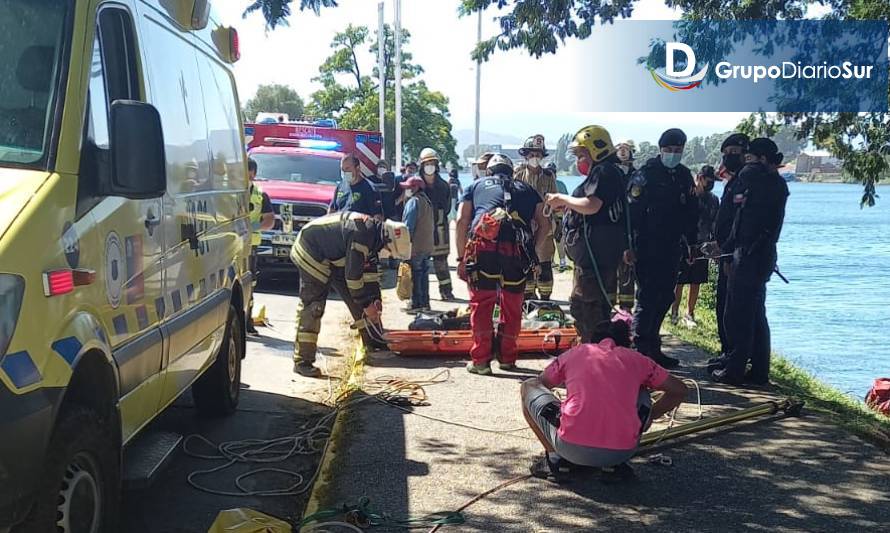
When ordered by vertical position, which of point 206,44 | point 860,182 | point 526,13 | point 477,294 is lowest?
point 477,294

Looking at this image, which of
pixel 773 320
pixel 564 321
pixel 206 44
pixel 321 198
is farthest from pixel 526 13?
pixel 773 320

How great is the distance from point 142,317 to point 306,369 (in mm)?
4005

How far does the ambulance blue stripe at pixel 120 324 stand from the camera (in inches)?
153

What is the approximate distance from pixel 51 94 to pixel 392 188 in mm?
12948

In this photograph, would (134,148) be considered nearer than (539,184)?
Yes

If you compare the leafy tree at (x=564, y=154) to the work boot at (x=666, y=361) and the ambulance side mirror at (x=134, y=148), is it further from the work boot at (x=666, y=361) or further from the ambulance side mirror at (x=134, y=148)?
the ambulance side mirror at (x=134, y=148)

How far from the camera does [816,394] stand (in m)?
8.27

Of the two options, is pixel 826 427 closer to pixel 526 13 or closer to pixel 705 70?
pixel 526 13

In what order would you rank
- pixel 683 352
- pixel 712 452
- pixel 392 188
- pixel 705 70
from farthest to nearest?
1. pixel 392 188
2. pixel 705 70
3. pixel 683 352
4. pixel 712 452

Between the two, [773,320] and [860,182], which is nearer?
[860,182]

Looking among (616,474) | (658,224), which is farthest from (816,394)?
(616,474)

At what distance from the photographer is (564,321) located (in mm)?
9664

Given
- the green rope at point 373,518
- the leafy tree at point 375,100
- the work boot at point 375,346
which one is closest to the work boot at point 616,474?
the green rope at point 373,518

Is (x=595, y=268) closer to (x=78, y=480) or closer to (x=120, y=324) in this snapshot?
(x=120, y=324)
